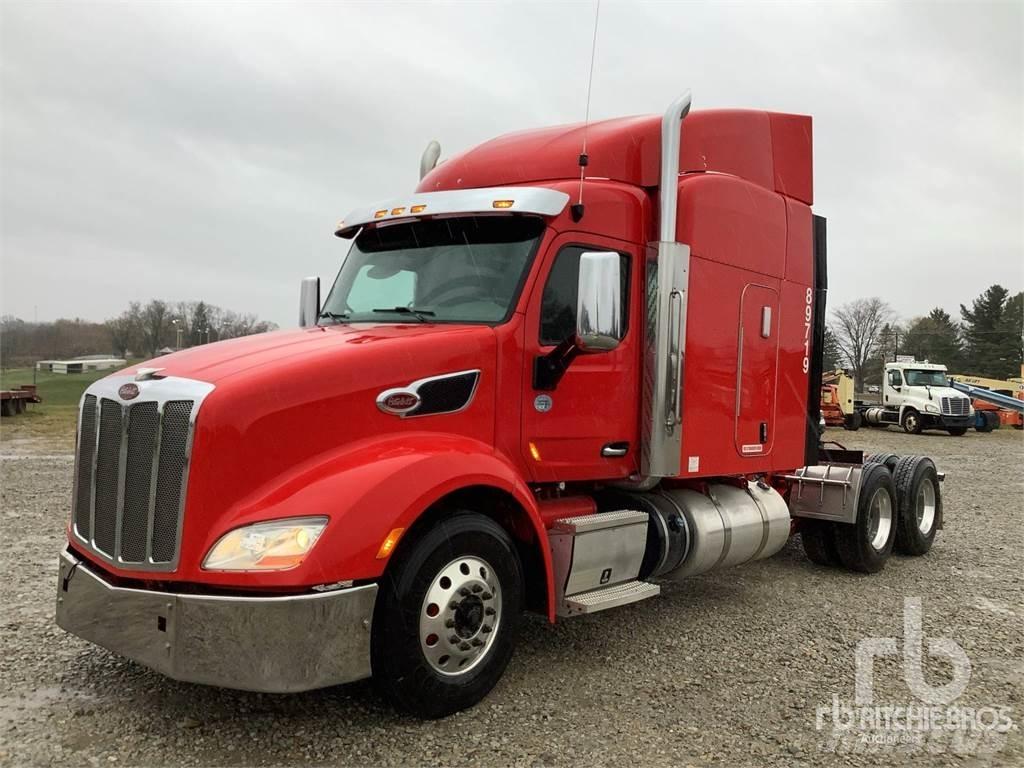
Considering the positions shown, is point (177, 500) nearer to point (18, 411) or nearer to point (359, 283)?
point (359, 283)

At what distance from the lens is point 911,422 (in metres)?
30.2

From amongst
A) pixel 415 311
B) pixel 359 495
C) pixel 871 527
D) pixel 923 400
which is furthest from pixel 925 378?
pixel 359 495

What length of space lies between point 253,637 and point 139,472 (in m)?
0.98

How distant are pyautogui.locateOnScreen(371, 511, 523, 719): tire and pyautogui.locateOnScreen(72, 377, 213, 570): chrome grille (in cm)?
103

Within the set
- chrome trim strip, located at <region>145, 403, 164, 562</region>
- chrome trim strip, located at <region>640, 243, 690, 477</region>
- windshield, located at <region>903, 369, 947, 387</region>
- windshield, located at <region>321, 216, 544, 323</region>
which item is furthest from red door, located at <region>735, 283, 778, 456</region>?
windshield, located at <region>903, 369, 947, 387</region>

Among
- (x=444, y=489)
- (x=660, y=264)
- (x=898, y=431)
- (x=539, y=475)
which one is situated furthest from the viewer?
(x=898, y=431)

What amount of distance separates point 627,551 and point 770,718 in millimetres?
1285

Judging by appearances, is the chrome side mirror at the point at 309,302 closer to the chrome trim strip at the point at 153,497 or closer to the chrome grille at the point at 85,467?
the chrome grille at the point at 85,467

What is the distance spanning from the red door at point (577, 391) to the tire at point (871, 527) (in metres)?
2.97

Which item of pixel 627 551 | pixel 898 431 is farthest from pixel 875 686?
pixel 898 431

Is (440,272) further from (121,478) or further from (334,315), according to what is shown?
(121,478)

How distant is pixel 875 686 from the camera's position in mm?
4648

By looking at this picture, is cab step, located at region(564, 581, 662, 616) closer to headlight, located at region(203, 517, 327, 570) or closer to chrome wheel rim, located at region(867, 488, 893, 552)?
headlight, located at region(203, 517, 327, 570)

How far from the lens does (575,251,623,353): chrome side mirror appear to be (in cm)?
432
